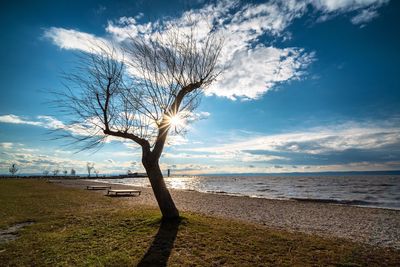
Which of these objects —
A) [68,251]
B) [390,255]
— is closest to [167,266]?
[68,251]

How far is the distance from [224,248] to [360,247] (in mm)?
5189

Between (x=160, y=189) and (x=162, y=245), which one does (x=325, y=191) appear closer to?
(x=160, y=189)

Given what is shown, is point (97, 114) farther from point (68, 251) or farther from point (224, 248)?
point (224, 248)

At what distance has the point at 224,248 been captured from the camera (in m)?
7.73

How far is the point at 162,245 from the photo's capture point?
7809mm

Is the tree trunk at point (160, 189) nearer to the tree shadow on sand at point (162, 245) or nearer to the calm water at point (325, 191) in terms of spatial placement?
the tree shadow on sand at point (162, 245)

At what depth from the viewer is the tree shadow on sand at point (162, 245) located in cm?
658

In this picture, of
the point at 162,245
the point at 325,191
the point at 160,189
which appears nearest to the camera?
the point at 162,245

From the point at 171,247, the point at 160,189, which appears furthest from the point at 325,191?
the point at 171,247

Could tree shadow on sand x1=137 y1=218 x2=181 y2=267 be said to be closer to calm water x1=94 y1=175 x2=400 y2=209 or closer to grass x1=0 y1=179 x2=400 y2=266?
grass x1=0 y1=179 x2=400 y2=266

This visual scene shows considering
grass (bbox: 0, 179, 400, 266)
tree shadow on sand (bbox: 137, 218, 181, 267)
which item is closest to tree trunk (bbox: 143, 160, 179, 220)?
tree shadow on sand (bbox: 137, 218, 181, 267)

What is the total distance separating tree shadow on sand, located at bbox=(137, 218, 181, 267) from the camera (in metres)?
6.58

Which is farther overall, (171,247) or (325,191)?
(325,191)

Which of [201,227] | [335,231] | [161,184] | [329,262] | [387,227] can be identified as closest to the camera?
[329,262]
